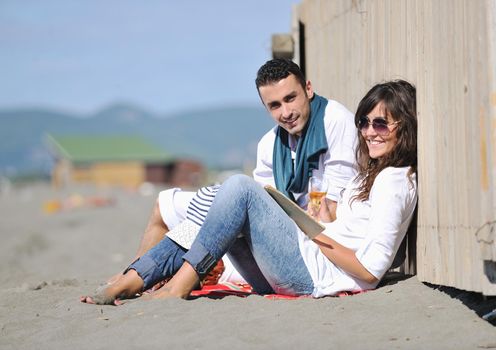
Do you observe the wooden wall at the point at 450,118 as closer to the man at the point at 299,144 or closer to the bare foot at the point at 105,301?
the man at the point at 299,144

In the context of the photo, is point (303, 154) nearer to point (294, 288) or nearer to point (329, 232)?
point (329, 232)

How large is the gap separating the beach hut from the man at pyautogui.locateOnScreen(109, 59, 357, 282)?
4557 centimetres

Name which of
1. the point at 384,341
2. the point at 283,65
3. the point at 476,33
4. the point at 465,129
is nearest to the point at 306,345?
the point at 384,341

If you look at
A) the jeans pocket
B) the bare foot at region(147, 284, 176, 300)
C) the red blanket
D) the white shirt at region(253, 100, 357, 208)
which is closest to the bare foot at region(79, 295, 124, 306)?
the bare foot at region(147, 284, 176, 300)

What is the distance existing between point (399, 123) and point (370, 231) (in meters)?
0.63

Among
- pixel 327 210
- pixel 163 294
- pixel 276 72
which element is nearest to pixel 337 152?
pixel 327 210

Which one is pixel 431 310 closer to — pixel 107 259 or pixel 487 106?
pixel 487 106

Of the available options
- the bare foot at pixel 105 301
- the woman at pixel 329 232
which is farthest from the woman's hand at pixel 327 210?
the bare foot at pixel 105 301

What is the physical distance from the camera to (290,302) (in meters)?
4.49

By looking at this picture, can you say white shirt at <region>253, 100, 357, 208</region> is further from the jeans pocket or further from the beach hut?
the beach hut

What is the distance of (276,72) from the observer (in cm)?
513

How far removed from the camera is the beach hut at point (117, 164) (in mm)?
54969

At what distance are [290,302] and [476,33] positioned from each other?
155 cm

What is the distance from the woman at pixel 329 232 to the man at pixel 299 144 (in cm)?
24
